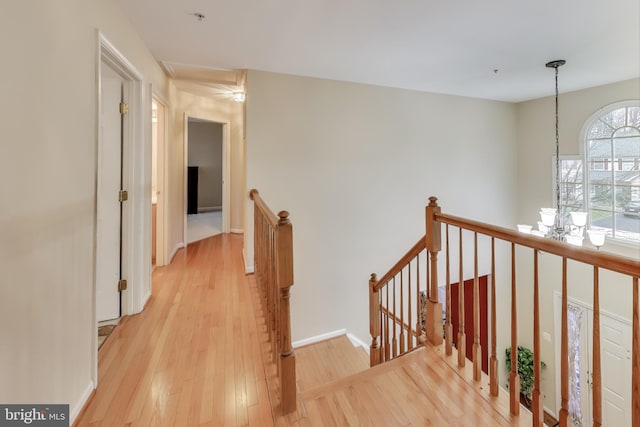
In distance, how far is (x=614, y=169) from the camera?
411 centimetres

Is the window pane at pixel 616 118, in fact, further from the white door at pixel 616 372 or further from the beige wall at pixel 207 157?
the beige wall at pixel 207 157

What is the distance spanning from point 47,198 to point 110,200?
47.2 inches

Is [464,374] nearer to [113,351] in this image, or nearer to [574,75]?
[113,351]

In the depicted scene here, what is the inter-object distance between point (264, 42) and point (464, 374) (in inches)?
124

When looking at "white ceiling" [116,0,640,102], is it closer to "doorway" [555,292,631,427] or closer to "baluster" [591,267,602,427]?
"baluster" [591,267,602,427]

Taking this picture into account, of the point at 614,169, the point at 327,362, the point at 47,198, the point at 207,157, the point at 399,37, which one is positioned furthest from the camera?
the point at 207,157

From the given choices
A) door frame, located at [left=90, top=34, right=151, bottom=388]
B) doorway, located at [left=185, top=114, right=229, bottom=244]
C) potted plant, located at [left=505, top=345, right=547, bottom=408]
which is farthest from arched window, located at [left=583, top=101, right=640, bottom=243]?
doorway, located at [left=185, top=114, right=229, bottom=244]

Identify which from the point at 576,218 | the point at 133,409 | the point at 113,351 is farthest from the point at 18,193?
the point at 576,218

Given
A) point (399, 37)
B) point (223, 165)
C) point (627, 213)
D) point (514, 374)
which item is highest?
point (399, 37)

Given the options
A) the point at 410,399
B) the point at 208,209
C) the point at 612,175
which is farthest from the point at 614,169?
the point at 208,209

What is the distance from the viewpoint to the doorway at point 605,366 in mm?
3902

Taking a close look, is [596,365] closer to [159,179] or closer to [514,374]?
[514,374]

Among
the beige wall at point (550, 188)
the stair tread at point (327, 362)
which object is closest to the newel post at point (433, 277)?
the stair tread at point (327, 362)

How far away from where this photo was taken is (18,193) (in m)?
1.10
